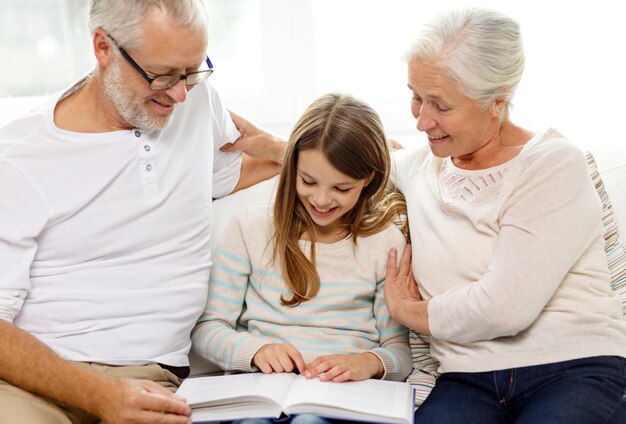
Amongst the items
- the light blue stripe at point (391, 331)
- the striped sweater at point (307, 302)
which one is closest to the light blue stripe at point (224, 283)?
the striped sweater at point (307, 302)

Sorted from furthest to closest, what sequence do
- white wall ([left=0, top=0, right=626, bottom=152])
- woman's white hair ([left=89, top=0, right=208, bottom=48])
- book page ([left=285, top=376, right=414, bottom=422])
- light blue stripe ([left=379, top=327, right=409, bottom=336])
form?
white wall ([left=0, top=0, right=626, bottom=152])
light blue stripe ([left=379, top=327, right=409, bottom=336])
woman's white hair ([left=89, top=0, right=208, bottom=48])
book page ([left=285, top=376, right=414, bottom=422])

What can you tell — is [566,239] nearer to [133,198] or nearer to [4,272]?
[133,198]

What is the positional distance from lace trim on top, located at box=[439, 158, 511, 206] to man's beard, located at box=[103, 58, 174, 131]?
26.0 inches

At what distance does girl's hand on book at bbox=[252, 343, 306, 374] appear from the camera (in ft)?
6.21

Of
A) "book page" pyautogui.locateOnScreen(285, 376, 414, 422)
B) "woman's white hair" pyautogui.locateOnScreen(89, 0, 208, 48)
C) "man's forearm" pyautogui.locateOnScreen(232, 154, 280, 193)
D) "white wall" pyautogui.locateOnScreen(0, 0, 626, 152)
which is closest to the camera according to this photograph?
"book page" pyautogui.locateOnScreen(285, 376, 414, 422)

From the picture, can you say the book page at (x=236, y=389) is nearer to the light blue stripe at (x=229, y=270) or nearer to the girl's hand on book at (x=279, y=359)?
the girl's hand on book at (x=279, y=359)

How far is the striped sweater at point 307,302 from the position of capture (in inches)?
80.0

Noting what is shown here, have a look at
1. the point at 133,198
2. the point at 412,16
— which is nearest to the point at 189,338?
the point at 133,198

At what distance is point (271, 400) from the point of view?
1.72 m

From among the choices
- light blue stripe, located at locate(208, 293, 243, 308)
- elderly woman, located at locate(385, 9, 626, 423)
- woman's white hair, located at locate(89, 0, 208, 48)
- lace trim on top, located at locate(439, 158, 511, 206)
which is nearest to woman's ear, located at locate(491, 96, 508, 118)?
elderly woman, located at locate(385, 9, 626, 423)

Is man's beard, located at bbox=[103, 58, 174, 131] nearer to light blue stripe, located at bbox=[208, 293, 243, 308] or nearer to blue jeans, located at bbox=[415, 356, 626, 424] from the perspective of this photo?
light blue stripe, located at bbox=[208, 293, 243, 308]

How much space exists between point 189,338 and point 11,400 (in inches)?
18.3

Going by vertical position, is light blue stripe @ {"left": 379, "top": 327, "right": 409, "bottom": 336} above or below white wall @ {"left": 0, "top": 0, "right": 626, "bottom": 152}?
below

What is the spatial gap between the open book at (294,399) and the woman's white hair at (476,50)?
68 cm
